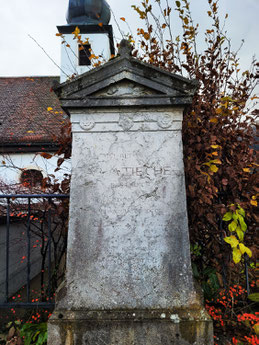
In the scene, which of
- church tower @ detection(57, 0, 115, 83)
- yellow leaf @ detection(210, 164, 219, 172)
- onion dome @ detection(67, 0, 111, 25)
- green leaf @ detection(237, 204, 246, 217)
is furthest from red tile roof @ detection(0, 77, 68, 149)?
green leaf @ detection(237, 204, 246, 217)

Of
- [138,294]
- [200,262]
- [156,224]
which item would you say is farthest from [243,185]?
[138,294]

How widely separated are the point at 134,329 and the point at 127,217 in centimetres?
81

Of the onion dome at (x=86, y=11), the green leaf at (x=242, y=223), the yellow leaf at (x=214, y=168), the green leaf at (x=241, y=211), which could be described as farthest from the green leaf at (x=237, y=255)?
the onion dome at (x=86, y=11)

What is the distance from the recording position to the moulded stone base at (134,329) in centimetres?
189

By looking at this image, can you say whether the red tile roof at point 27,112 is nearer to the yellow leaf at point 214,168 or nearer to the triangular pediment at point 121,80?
the triangular pediment at point 121,80

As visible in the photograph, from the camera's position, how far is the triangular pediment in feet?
7.05

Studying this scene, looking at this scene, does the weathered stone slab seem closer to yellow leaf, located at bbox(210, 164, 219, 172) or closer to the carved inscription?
the carved inscription

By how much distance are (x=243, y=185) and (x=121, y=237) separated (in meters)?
1.32

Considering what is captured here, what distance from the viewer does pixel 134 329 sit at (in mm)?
1922

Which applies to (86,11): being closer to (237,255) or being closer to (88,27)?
(88,27)

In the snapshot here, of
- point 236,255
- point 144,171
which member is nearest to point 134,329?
point 236,255

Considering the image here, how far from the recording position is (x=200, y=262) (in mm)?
2686

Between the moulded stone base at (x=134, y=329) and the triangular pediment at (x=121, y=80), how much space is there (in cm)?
164

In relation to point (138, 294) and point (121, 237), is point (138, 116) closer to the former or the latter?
point (121, 237)
